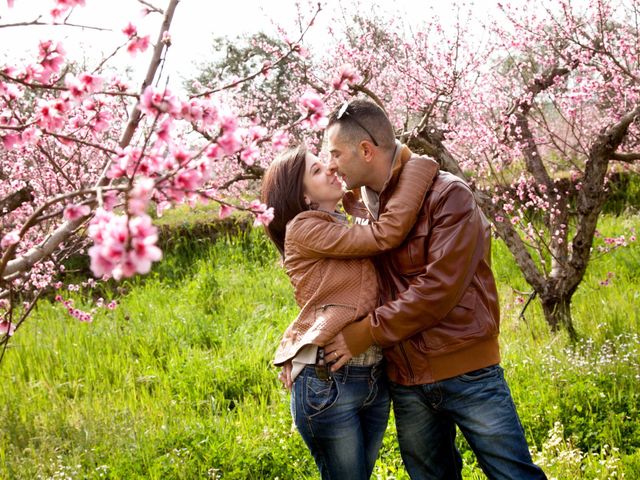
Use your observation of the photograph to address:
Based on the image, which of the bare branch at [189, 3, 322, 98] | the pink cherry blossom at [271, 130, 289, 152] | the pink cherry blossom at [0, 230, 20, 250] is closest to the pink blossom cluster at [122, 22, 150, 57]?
the bare branch at [189, 3, 322, 98]

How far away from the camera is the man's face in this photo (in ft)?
7.24

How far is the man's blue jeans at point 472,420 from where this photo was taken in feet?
6.75

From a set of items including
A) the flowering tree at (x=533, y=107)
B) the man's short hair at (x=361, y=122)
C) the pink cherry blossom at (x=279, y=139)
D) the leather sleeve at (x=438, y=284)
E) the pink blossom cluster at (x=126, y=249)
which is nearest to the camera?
the pink blossom cluster at (x=126, y=249)

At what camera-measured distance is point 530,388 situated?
3.93 metres

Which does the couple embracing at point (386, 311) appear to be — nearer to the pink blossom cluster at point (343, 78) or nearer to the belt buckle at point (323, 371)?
the belt buckle at point (323, 371)

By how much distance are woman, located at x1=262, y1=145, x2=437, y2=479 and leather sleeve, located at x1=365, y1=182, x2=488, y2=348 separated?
0.10 meters

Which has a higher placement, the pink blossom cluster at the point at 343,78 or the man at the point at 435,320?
the pink blossom cluster at the point at 343,78

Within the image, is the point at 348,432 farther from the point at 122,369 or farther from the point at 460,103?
the point at 460,103

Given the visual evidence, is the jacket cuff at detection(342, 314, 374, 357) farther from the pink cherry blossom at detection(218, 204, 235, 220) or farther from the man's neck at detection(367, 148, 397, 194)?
the pink cherry blossom at detection(218, 204, 235, 220)

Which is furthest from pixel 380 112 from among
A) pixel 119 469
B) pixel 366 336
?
pixel 119 469

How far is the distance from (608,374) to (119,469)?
2915 millimetres

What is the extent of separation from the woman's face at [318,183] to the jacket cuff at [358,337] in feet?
1.50

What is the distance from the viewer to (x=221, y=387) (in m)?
4.54

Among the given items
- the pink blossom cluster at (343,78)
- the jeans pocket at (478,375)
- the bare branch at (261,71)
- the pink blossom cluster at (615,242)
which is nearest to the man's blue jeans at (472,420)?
the jeans pocket at (478,375)
